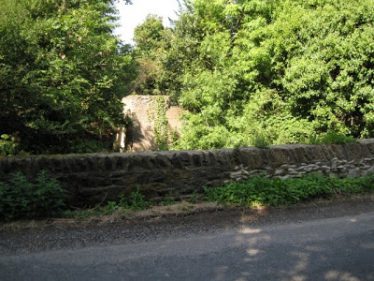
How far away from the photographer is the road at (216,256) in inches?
162

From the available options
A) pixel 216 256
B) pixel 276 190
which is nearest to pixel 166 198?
pixel 276 190

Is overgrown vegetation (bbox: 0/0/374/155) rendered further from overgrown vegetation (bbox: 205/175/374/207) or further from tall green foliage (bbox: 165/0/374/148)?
overgrown vegetation (bbox: 205/175/374/207)

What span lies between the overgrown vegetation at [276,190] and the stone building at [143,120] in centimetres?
998

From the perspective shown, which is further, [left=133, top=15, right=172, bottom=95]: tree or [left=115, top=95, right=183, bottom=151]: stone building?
[left=133, top=15, right=172, bottom=95]: tree

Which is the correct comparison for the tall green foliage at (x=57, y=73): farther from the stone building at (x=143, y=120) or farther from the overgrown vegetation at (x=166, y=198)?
the overgrown vegetation at (x=166, y=198)

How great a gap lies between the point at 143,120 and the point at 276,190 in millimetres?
11501

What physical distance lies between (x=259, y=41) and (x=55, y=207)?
10.7 m

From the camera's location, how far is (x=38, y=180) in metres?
5.88

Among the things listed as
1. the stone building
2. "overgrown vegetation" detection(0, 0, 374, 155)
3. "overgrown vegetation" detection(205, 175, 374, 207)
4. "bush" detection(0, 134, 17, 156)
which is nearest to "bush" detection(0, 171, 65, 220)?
"bush" detection(0, 134, 17, 156)

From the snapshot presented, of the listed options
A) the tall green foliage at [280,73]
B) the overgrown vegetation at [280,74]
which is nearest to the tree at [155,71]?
the overgrown vegetation at [280,74]

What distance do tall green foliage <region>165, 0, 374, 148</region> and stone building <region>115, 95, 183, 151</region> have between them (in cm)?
161

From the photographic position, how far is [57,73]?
1068cm

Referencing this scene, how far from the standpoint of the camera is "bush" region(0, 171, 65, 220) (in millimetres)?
5609

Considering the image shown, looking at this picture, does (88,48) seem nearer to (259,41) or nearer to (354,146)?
(259,41)
